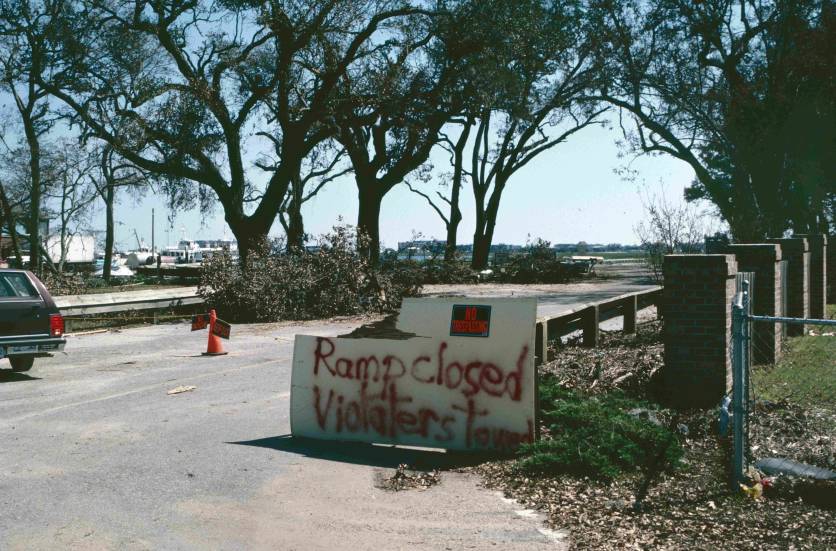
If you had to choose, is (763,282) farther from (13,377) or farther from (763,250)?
(13,377)

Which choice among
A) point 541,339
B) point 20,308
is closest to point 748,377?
point 541,339

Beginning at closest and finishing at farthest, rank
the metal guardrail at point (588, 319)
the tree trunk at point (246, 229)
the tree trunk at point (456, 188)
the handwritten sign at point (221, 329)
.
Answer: the metal guardrail at point (588, 319)
the handwritten sign at point (221, 329)
the tree trunk at point (246, 229)
the tree trunk at point (456, 188)

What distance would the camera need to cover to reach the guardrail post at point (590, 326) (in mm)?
12713

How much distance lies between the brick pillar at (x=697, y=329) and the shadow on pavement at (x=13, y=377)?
890 cm

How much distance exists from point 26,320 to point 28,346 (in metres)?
0.37

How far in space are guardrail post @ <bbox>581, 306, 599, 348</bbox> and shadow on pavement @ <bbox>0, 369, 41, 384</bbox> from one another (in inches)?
315

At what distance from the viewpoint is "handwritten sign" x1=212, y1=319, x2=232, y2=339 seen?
14984mm

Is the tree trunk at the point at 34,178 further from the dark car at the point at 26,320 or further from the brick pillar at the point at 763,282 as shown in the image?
the brick pillar at the point at 763,282

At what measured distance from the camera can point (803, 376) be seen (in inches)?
404

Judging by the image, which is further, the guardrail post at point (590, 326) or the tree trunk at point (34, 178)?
the tree trunk at point (34, 178)

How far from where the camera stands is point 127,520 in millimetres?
5688

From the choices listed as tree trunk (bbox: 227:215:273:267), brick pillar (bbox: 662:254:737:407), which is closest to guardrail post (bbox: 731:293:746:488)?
brick pillar (bbox: 662:254:737:407)

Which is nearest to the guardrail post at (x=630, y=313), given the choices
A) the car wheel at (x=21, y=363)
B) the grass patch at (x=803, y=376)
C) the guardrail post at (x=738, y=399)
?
the grass patch at (x=803, y=376)

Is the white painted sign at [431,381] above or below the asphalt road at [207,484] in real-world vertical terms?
above
